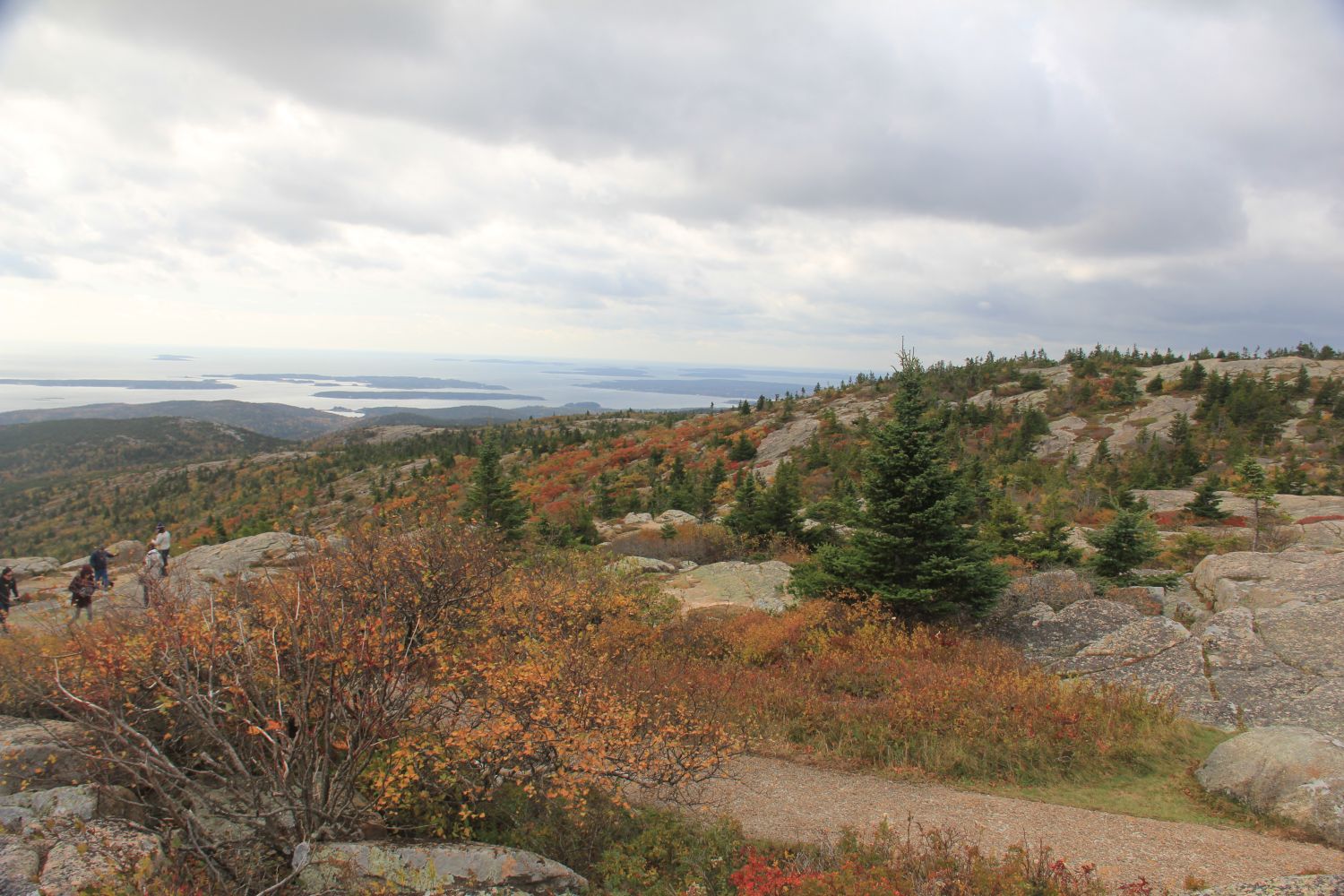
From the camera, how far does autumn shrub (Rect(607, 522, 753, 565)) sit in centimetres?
2044

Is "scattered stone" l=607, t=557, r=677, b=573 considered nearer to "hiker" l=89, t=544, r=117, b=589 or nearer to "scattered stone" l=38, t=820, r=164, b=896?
"scattered stone" l=38, t=820, r=164, b=896

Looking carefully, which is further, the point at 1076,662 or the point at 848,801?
the point at 1076,662

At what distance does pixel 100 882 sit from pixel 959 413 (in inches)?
1635

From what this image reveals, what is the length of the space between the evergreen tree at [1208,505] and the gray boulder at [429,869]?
2513 centimetres

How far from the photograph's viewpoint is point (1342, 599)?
11.1 m

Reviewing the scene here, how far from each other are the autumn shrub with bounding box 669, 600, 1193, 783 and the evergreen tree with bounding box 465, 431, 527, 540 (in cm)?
1119

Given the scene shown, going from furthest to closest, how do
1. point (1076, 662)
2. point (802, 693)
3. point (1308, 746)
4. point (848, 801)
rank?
point (1076, 662)
point (802, 693)
point (848, 801)
point (1308, 746)

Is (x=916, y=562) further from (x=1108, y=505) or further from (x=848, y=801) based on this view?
(x=1108, y=505)

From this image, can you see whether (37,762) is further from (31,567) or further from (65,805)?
(31,567)

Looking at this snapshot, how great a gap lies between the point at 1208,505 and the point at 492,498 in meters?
25.1

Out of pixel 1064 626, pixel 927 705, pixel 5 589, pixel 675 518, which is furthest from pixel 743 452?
pixel 5 589

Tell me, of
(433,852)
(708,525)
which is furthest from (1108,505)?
(433,852)

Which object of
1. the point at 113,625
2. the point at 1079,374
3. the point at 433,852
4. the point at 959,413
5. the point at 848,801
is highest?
the point at 1079,374

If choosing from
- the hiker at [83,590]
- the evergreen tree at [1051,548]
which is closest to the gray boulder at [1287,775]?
the evergreen tree at [1051,548]
